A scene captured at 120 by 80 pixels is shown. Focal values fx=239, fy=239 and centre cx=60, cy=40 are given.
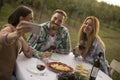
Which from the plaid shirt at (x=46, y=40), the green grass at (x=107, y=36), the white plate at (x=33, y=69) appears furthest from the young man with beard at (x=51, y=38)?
the green grass at (x=107, y=36)

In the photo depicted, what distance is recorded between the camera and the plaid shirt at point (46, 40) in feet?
10.6

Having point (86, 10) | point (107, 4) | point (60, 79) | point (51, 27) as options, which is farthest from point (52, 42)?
point (107, 4)

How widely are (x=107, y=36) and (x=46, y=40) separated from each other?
745cm

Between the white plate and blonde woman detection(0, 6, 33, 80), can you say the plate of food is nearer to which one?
the white plate

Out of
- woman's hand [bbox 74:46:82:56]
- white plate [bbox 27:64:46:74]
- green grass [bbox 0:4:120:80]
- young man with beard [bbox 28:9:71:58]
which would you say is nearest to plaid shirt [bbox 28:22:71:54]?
young man with beard [bbox 28:9:71:58]

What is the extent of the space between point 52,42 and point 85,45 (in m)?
0.46

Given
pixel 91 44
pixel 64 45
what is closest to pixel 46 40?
pixel 64 45

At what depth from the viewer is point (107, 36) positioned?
10383 millimetres

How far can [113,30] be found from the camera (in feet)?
36.6

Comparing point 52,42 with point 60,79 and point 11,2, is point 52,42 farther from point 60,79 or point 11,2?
point 11,2

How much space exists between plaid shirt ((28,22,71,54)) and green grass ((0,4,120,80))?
277 cm

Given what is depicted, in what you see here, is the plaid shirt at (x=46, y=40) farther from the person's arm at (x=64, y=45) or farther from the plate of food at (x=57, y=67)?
the plate of food at (x=57, y=67)

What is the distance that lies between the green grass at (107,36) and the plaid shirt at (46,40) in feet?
9.10

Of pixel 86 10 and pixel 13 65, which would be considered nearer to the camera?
pixel 13 65
